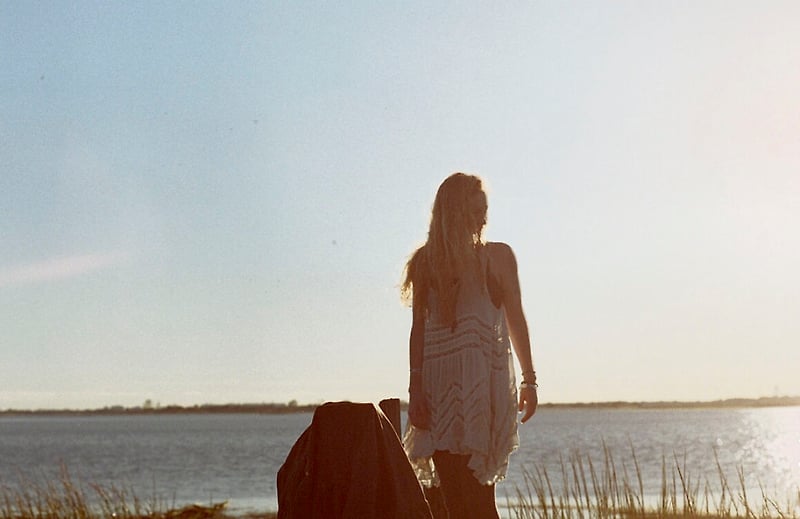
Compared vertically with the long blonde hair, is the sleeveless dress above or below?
below

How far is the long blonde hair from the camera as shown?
4461 millimetres

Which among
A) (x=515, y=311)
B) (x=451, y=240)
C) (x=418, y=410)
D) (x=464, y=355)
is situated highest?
(x=451, y=240)

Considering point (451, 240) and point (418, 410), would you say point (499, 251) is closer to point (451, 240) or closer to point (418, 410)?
point (451, 240)

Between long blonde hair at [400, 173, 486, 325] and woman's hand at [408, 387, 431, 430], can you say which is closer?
long blonde hair at [400, 173, 486, 325]

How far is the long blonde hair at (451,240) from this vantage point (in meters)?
4.46

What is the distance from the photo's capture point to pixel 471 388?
4539 mm

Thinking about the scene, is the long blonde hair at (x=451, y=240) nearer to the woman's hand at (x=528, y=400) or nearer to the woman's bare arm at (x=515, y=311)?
the woman's bare arm at (x=515, y=311)

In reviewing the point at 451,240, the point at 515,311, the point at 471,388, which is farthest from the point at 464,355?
the point at 451,240

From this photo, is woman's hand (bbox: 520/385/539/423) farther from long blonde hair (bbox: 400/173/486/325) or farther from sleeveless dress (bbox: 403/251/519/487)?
long blonde hair (bbox: 400/173/486/325)

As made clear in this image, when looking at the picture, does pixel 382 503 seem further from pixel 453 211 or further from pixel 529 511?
pixel 529 511

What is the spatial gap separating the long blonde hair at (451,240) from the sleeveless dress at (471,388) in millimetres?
41

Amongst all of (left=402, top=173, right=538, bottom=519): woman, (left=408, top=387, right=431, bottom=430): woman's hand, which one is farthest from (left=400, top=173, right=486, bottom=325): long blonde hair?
(left=408, top=387, right=431, bottom=430): woman's hand

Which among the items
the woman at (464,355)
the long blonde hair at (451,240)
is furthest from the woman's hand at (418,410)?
the long blonde hair at (451,240)

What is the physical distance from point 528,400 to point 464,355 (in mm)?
327
